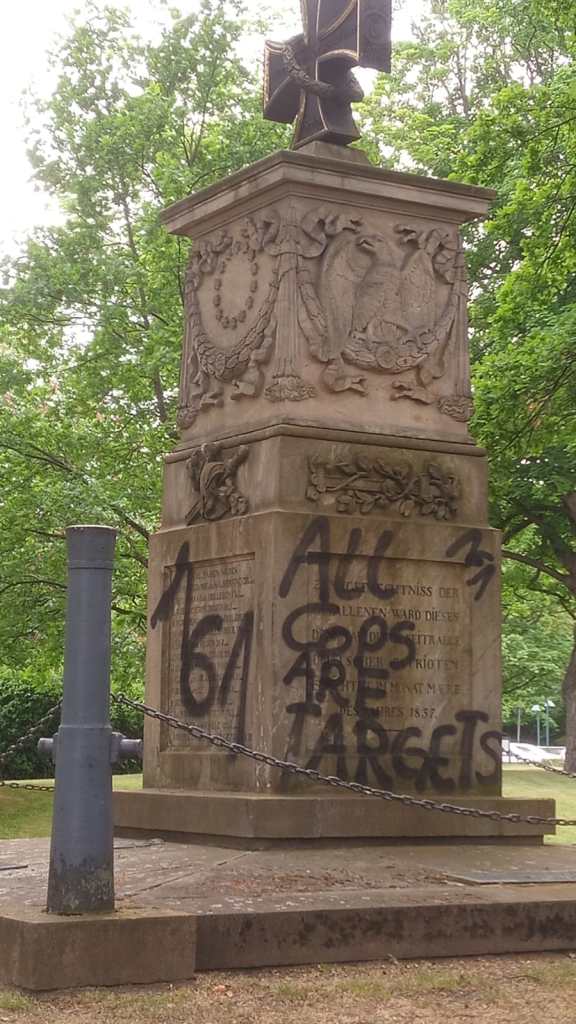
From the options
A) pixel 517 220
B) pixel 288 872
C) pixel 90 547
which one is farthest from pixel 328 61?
pixel 517 220

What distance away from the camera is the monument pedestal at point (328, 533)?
9.73m

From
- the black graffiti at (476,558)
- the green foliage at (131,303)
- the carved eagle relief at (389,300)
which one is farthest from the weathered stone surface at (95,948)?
the green foliage at (131,303)

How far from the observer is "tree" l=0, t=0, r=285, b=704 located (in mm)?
24812

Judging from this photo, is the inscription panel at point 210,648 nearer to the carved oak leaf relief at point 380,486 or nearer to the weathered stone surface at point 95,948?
the carved oak leaf relief at point 380,486

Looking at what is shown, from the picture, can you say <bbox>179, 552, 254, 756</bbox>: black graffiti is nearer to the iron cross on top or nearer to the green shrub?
the iron cross on top

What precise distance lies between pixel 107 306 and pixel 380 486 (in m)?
17.1

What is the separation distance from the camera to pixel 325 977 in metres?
6.75

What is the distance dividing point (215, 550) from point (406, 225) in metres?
2.53

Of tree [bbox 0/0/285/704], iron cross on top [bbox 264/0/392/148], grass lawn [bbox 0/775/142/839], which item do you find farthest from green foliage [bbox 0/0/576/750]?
iron cross on top [bbox 264/0/392/148]

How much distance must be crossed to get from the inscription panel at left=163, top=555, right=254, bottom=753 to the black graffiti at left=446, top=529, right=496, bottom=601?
137 centimetres

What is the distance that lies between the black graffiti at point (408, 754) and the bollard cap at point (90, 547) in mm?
3068

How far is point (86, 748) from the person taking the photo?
6.81 metres

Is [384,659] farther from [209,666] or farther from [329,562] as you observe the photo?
[209,666]

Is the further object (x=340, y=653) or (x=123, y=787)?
(x=123, y=787)
